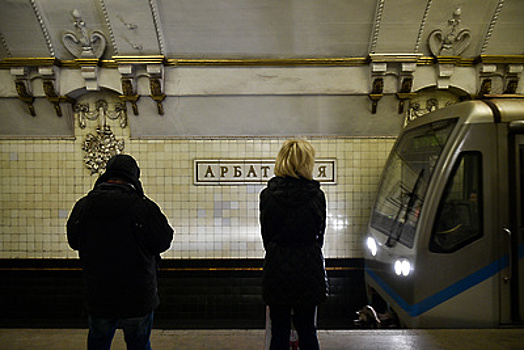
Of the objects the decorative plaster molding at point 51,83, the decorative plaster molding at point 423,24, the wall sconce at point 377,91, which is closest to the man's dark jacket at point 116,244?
the decorative plaster molding at point 51,83

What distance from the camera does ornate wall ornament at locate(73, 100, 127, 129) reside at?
185 inches

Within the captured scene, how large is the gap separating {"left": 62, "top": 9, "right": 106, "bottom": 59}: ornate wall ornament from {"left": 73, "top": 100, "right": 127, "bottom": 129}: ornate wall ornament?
0.60 m

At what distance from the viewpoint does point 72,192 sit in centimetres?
474

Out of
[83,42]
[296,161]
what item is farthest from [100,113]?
[296,161]

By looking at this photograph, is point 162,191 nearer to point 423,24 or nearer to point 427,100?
point 427,100

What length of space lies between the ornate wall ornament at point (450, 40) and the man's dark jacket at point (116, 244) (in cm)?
370

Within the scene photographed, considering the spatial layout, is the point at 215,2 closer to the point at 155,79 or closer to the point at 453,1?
the point at 155,79

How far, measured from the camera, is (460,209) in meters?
3.10

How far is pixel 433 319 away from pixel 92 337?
240 cm

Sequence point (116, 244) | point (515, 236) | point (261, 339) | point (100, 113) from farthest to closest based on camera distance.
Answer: point (100, 113) < point (515, 236) < point (261, 339) < point (116, 244)

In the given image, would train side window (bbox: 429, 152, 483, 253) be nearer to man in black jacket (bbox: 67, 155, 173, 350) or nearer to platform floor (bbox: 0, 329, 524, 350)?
platform floor (bbox: 0, 329, 524, 350)

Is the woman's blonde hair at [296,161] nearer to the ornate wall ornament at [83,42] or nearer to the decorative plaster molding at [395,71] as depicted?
the decorative plaster molding at [395,71]

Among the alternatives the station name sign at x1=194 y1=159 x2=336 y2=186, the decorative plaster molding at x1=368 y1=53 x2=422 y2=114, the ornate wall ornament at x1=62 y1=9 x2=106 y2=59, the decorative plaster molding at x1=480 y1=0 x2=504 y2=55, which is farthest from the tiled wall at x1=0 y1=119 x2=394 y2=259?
the decorative plaster molding at x1=480 y1=0 x2=504 y2=55

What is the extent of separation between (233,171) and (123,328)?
2.81m
